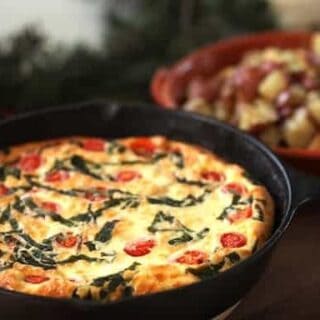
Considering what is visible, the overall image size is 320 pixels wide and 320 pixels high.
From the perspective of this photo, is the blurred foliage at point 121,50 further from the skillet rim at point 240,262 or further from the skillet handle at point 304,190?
the skillet handle at point 304,190

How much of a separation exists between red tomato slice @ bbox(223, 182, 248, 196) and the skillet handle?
0.11 metres

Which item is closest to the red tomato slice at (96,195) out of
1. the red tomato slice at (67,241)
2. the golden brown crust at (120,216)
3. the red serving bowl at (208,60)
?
the golden brown crust at (120,216)

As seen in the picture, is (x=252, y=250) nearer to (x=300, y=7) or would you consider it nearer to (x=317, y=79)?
(x=317, y=79)

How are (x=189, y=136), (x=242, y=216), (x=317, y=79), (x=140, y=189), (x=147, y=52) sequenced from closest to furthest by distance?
(x=242, y=216) → (x=140, y=189) → (x=189, y=136) → (x=317, y=79) → (x=147, y=52)

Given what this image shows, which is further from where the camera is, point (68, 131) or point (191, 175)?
point (68, 131)

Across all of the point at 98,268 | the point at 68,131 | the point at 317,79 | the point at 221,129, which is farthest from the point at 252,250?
the point at 317,79

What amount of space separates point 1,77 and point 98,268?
0.86 meters

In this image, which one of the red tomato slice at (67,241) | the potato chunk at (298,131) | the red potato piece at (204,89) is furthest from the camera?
the red potato piece at (204,89)

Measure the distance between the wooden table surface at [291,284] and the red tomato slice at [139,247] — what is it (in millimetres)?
164

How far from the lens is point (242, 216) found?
1268 mm

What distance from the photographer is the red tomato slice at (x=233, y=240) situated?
46.9 inches

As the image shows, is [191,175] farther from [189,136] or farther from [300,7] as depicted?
[300,7]

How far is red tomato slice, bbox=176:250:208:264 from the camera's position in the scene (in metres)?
1.16

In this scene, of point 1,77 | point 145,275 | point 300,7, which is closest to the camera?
point 145,275
